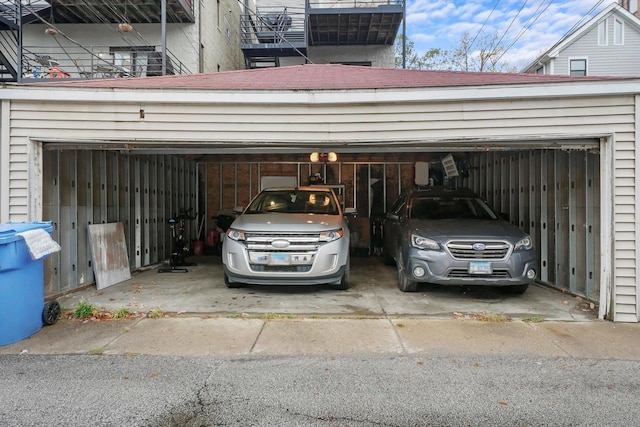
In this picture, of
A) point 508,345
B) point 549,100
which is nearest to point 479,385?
point 508,345

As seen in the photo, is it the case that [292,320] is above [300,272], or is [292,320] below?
below

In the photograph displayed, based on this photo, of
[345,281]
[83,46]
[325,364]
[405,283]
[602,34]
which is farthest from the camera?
[602,34]

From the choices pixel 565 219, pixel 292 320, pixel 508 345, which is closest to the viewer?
pixel 508 345

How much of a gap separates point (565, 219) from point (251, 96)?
17.2ft

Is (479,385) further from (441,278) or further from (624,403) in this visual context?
(441,278)

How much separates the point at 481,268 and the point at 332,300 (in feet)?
7.06

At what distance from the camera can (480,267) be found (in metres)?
5.53

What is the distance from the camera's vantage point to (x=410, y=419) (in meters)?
2.81

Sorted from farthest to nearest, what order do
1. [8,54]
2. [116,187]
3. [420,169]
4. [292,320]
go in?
[8,54] → [420,169] → [116,187] → [292,320]

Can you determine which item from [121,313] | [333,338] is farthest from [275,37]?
[333,338]

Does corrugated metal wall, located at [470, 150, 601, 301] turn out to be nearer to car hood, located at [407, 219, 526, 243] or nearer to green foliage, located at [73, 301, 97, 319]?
car hood, located at [407, 219, 526, 243]

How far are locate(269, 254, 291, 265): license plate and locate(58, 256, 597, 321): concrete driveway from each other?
576mm

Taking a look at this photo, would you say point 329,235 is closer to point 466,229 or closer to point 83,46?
point 466,229

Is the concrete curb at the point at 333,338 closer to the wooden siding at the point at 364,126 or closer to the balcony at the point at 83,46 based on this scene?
the wooden siding at the point at 364,126
